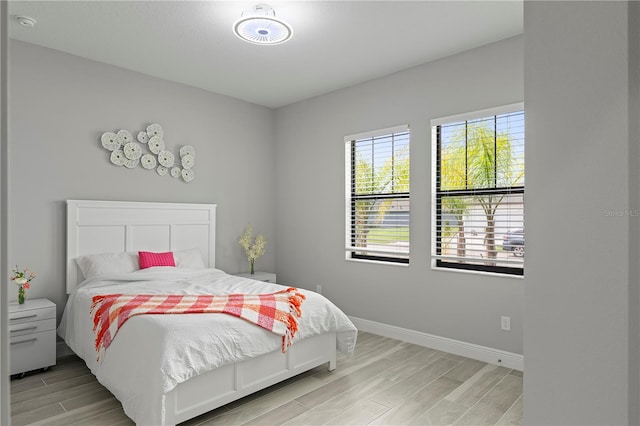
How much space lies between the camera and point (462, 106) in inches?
142

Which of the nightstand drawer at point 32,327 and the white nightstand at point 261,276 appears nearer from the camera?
the nightstand drawer at point 32,327

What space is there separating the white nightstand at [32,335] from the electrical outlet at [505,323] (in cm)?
364

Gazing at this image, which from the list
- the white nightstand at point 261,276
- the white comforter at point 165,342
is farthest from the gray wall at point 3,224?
the white nightstand at point 261,276

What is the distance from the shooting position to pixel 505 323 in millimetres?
3314

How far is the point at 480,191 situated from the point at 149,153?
10.8 ft

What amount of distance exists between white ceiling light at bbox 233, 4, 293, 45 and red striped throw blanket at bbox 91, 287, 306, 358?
1.91 meters

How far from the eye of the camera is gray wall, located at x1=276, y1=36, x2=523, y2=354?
3.40 metres

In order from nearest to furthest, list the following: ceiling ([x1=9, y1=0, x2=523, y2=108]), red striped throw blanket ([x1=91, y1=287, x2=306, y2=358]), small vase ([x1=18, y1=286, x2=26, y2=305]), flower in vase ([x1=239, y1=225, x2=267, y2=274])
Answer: red striped throw blanket ([x1=91, y1=287, x2=306, y2=358]) → ceiling ([x1=9, y1=0, x2=523, y2=108]) → small vase ([x1=18, y1=286, x2=26, y2=305]) → flower in vase ([x1=239, y1=225, x2=267, y2=274])

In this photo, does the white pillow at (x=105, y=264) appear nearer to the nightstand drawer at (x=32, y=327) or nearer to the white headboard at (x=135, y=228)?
the white headboard at (x=135, y=228)

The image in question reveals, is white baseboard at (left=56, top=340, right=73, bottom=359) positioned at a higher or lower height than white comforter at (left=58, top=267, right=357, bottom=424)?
lower

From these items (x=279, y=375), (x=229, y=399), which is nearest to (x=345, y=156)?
(x=279, y=375)

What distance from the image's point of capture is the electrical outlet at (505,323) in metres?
3.29

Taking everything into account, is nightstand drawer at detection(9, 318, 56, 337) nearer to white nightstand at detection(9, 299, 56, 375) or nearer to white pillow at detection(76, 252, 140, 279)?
white nightstand at detection(9, 299, 56, 375)

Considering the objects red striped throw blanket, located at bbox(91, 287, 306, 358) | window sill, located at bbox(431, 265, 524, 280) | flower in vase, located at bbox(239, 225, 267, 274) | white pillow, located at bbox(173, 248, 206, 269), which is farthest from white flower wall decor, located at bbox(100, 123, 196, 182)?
window sill, located at bbox(431, 265, 524, 280)
